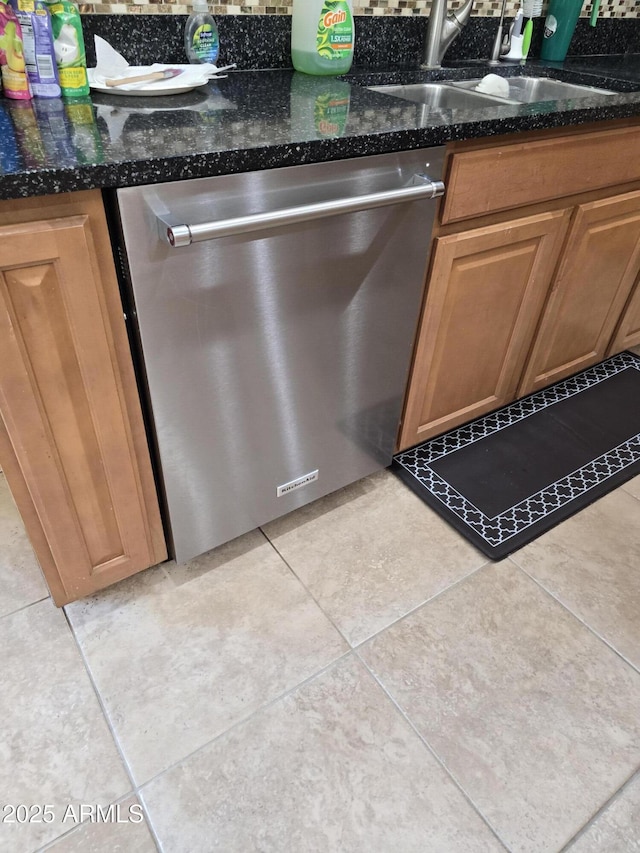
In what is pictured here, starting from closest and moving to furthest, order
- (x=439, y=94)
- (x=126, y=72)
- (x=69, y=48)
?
(x=69, y=48)
(x=126, y=72)
(x=439, y=94)

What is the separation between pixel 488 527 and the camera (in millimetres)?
1459

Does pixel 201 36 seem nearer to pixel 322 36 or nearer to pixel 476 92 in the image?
pixel 322 36

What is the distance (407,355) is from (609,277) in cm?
77

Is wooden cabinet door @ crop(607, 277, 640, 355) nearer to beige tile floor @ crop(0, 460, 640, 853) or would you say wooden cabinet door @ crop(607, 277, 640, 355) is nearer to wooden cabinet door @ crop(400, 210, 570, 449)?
wooden cabinet door @ crop(400, 210, 570, 449)

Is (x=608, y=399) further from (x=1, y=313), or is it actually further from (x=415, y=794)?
(x=1, y=313)

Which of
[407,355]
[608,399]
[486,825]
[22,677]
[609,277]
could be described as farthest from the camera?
[608,399]

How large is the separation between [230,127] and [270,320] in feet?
1.06

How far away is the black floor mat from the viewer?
1.49 m

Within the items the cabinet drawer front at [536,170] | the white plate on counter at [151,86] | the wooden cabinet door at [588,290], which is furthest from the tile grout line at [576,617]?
the white plate on counter at [151,86]

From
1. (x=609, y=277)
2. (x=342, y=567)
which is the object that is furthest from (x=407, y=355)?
(x=609, y=277)

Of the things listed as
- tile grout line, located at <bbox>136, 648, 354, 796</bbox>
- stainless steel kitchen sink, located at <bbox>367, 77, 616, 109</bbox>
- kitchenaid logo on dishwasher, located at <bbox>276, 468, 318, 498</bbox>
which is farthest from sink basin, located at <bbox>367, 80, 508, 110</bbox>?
tile grout line, located at <bbox>136, 648, 354, 796</bbox>

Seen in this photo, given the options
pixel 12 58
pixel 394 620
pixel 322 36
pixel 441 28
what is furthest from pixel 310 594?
pixel 441 28

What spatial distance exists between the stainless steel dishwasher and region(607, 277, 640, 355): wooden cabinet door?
95cm

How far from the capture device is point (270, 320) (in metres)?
1.05
